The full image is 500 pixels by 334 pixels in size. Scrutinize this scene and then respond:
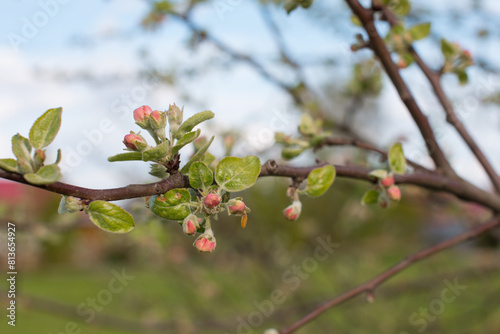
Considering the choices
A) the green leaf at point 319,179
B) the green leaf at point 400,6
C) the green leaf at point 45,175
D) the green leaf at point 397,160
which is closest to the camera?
the green leaf at point 45,175

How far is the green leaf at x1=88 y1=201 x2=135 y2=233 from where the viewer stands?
0.68m

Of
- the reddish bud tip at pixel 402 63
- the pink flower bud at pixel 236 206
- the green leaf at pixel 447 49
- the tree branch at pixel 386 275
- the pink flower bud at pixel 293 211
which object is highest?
the green leaf at pixel 447 49

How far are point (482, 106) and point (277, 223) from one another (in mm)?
4503

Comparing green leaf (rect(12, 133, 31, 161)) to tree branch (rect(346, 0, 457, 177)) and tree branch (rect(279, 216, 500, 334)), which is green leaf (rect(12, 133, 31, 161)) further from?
tree branch (rect(346, 0, 457, 177))

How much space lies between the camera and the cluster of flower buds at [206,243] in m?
0.76

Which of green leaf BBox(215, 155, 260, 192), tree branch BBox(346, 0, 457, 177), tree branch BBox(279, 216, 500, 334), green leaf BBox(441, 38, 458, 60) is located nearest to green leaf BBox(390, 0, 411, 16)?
green leaf BBox(441, 38, 458, 60)

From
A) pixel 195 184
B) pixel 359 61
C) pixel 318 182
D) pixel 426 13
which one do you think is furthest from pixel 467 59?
pixel 426 13

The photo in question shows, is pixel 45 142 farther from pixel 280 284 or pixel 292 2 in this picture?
pixel 280 284

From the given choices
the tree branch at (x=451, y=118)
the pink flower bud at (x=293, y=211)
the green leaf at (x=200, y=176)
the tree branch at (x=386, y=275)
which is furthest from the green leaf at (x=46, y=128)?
the tree branch at (x=451, y=118)

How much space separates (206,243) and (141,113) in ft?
0.84

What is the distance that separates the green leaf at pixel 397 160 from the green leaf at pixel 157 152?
Result: 52cm

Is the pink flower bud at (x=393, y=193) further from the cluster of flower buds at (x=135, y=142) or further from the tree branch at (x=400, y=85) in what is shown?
the cluster of flower buds at (x=135, y=142)

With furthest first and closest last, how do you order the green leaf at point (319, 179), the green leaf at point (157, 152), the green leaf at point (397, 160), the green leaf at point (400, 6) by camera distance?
the green leaf at point (400, 6) → the green leaf at point (397, 160) → the green leaf at point (319, 179) → the green leaf at point (157, 152)

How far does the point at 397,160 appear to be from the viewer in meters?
0.99
